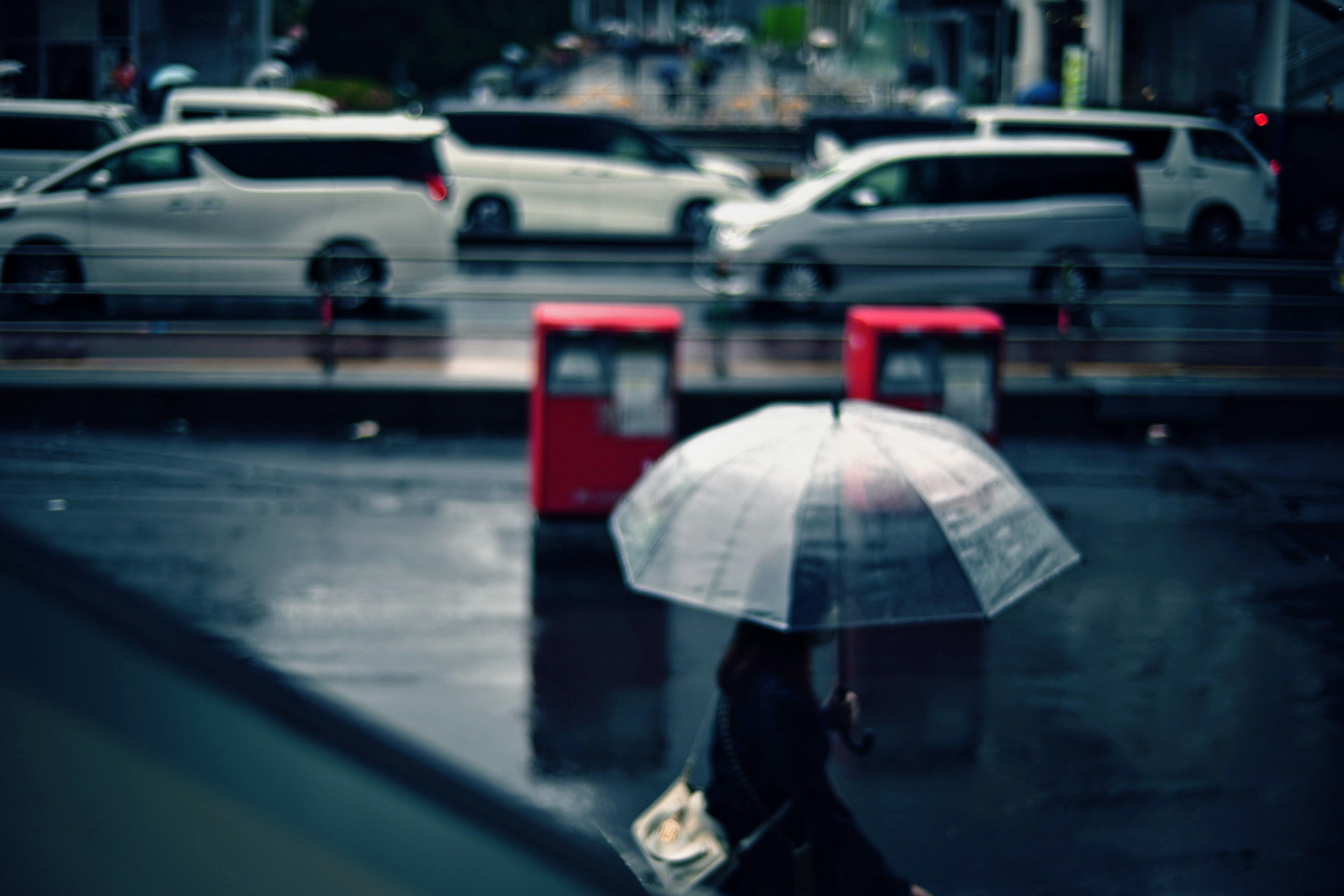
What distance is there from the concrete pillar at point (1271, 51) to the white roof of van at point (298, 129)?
7.51 metres

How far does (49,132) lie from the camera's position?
9094 millimetres

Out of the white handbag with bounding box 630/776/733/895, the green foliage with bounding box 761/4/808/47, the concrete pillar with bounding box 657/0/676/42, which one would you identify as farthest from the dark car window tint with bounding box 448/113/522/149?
the concrete pillar with bounding box 657/0/676/42

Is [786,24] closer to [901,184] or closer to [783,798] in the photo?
[901,184]

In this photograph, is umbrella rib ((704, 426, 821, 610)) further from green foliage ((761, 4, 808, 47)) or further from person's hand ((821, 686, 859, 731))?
green foliage ((761, 4, 808, 47))

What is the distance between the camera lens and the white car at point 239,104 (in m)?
10.8

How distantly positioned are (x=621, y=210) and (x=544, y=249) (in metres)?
1.14

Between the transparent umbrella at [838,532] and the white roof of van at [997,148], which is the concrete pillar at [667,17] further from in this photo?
the transparent umbrella at [838,532]

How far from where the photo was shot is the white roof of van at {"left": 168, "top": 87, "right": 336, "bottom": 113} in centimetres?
1068

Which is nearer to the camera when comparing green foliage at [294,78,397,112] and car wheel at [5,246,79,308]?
car wheel at [5,246,79,308]

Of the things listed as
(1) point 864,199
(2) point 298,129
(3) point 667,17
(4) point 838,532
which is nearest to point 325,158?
(2) point 298,129

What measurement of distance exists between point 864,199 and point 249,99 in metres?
6.41

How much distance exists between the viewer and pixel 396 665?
6664 millimetres

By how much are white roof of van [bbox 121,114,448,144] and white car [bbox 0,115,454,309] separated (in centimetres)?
2

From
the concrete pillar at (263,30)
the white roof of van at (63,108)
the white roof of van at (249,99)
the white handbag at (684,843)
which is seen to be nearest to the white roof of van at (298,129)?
the white roof of van at (249,99)
